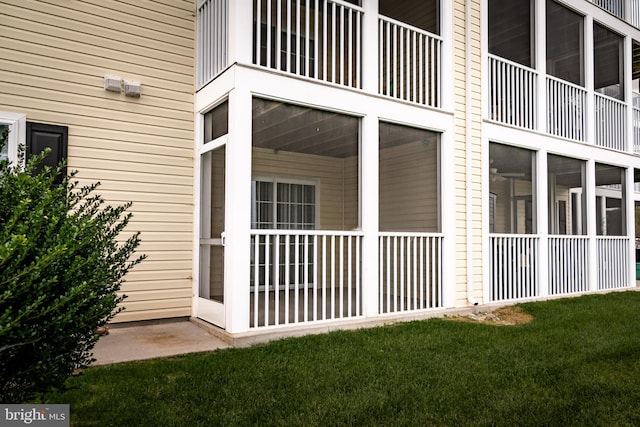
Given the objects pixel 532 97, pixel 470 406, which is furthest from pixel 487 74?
pixel 470 406

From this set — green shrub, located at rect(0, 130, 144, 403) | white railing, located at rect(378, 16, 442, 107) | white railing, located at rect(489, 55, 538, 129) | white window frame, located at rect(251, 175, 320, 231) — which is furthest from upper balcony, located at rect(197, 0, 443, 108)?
green shrub, located at rect(0, 130, 144, 403)

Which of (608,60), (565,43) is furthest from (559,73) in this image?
(608,60)

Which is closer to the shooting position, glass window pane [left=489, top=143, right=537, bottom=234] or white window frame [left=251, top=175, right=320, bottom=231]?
glass window pane [left=489, top=143, right=537, bottom=234]

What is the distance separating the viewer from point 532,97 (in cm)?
713

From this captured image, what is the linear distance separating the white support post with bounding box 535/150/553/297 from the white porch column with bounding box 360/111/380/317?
318cm

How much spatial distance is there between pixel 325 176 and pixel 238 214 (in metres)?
3.35

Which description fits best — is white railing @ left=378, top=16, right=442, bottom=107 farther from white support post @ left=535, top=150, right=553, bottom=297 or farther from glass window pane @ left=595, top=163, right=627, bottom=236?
glass window pane @ left=595, top=163, right=627, bottom=236

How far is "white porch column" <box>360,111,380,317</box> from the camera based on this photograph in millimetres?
5168

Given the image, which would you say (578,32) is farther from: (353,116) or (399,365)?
(399,365)

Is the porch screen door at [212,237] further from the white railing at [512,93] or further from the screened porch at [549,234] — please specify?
the white railing at [512,93]

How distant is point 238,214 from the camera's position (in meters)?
4.32

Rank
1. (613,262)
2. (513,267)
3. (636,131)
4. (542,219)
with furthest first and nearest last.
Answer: (636,131) < (613,262) < (542,219) < (513,267)

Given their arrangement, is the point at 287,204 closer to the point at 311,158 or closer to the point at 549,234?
the point at 311,158

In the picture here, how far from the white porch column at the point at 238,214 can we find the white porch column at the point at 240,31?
336mm
